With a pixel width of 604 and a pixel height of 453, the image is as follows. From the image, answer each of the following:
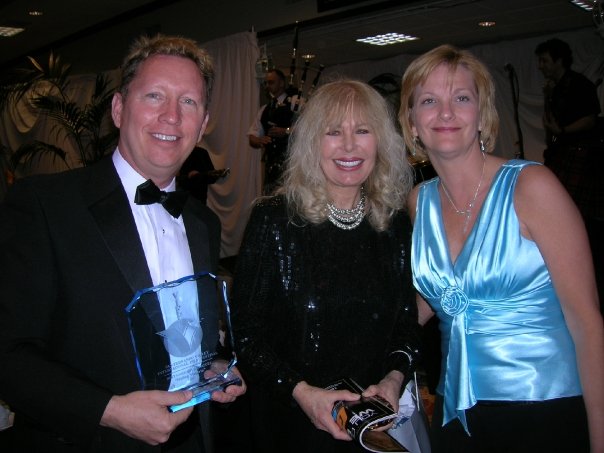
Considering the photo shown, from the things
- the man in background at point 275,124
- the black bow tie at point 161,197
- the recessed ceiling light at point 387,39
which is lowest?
the black bow tie at point 161,197

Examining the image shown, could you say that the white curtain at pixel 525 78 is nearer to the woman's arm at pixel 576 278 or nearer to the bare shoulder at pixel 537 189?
the bare shoulder at pixel 537 189

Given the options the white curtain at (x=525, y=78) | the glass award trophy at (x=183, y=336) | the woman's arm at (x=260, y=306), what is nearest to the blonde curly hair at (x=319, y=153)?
the woman's arm at (x=260, y=306)

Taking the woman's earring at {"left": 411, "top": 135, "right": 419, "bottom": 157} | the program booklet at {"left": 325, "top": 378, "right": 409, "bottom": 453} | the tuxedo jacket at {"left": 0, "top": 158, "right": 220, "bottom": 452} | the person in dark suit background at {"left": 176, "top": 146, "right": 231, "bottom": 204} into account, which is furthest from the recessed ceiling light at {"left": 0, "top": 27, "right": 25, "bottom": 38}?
the program booklet at {"left": 325, "top": 378, "right": 409, "bottom": 453}

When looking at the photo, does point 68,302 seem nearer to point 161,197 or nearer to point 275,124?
point 161,197

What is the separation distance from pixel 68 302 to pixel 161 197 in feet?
1.33

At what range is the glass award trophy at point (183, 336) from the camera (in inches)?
47.7

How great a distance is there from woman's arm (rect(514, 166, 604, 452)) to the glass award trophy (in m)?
1.20

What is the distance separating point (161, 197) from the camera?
1496 millimetres

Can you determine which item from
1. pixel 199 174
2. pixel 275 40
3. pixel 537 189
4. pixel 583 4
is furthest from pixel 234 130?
pixel 537 189

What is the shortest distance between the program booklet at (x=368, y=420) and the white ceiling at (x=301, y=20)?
7.57 m

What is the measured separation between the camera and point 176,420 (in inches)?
48.1

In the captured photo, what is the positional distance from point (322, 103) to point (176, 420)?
1.31 metres

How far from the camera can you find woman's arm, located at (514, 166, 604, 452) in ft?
5.65

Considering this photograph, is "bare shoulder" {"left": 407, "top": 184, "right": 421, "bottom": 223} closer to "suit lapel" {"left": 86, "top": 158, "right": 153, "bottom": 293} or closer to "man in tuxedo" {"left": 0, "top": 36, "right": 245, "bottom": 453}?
"man in tuxedo" {"left": 0, "top": 36, "right": 245, "bottom": 453}
